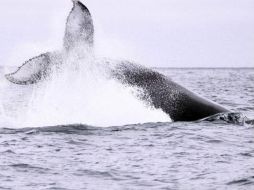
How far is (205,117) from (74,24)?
3809 millimetres

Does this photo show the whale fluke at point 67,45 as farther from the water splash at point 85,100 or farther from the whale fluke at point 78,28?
the water splash at point 85,100

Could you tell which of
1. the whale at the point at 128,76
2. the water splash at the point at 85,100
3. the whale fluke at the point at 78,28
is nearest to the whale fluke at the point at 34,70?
the whale at the point at 128,76

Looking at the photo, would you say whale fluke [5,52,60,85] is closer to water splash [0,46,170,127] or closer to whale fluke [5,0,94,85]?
whale fluke [5,0,94,85]

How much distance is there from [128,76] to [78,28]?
5.94 ft

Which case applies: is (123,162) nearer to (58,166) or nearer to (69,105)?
(58,166)

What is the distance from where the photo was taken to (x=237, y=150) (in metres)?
10.9

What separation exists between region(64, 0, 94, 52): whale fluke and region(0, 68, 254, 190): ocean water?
5.09 ft

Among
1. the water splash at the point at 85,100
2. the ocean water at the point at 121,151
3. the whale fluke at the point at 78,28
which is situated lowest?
the ocean water at the point at 121,151

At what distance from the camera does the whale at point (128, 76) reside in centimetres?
1160

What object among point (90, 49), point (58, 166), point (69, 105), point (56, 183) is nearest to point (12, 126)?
point (69, 105)

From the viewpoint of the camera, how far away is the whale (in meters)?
11.6

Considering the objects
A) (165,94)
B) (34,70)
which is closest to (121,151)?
(34,70)

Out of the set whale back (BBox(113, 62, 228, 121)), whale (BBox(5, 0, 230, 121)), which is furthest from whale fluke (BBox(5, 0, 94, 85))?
whale back (BBox(113, 62, 228, 121))

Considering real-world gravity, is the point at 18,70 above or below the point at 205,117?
above
